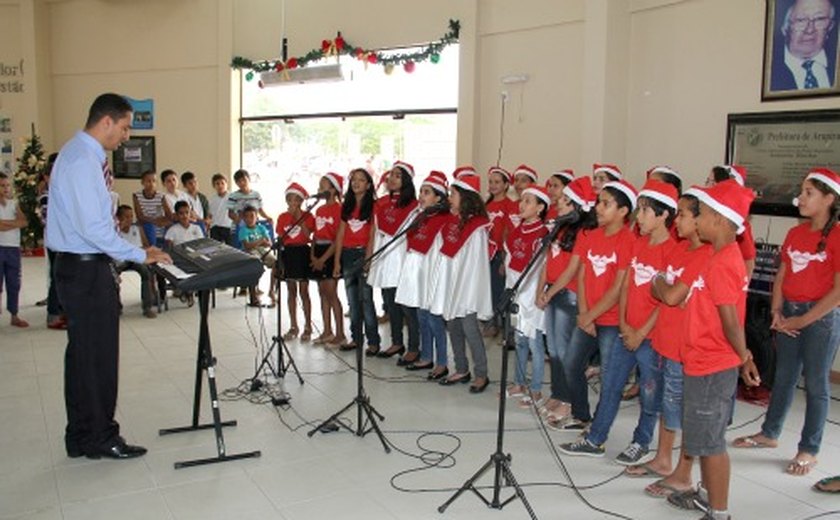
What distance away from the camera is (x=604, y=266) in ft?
13.0

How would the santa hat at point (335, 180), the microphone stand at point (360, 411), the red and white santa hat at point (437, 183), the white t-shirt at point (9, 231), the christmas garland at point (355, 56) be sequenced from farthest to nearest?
the christmas garland at point (355, 56), the white t-shirt at point (9, 231), the santa hat at point (335, 180), the red and white santa hat at point (437, 183), the microphone stand at point (360, 411)

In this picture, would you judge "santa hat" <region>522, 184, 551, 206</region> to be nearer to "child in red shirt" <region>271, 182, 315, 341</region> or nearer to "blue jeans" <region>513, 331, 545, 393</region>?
"blue jeans" <region>513, 331, 545, 393</region>

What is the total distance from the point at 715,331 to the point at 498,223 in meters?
3.42

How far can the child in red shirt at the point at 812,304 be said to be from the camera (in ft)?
12.3

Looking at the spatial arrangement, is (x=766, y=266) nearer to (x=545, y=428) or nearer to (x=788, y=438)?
(x=788, y=438)

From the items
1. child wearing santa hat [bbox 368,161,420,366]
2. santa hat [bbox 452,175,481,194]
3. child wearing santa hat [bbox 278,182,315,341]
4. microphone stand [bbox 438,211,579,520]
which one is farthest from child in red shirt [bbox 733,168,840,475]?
child wearing santa hat [bbox 278,182,315,341]

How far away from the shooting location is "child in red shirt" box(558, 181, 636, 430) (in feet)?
12.7

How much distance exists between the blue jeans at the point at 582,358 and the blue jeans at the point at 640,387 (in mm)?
58

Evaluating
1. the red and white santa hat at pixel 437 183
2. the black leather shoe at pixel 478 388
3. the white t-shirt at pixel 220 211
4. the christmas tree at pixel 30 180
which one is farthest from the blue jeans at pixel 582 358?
the christmas tree at pixel 30 180

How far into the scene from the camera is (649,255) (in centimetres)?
368

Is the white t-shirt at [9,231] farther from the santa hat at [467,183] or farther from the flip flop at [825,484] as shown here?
the flip flop at [825,484]

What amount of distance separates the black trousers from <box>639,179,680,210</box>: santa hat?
2.82m

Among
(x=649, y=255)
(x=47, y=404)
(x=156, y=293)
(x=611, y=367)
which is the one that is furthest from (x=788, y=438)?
(x=156, y=293)

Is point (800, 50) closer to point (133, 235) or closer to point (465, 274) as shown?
point (465, 274)
